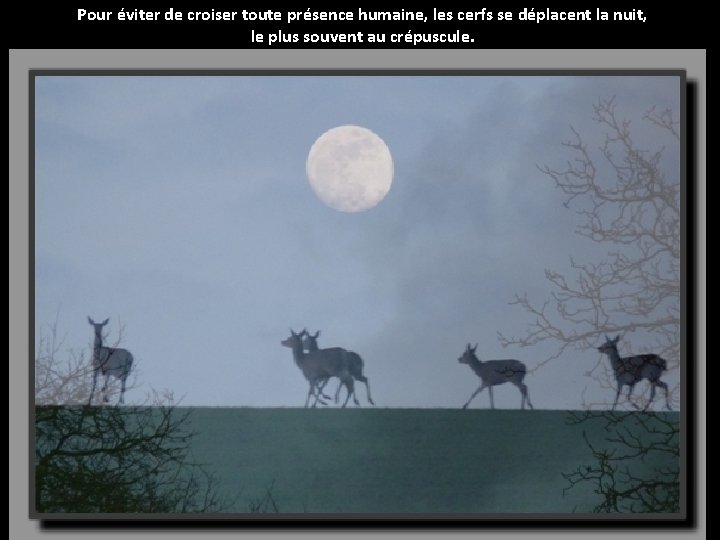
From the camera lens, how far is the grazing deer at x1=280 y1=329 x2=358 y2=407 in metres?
6.69

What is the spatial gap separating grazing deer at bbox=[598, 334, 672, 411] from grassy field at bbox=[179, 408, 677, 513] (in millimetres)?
304

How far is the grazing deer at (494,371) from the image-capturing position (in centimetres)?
673

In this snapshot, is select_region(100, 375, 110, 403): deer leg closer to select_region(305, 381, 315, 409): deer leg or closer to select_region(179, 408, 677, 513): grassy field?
select_region(179, 408, 677, 513): grassy field

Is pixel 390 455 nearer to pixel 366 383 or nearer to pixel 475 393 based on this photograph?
pixel 366 383

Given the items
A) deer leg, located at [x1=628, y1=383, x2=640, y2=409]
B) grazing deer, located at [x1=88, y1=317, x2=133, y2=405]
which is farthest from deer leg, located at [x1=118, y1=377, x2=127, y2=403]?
deer leg, located at [x1=628, y1=383, x2=640, y2=409]

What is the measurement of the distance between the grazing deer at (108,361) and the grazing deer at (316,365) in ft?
2.94

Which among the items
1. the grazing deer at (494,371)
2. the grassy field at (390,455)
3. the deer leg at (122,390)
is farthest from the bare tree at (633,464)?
the deer leg at (122,390)

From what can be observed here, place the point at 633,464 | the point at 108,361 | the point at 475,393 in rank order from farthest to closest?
the point at 633,464, the point at 475,393, the point at 108,361

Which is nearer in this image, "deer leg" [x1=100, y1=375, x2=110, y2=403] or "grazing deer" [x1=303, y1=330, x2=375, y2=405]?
"deer leg" [x1=100, y1=375, x2=110, y2=403]

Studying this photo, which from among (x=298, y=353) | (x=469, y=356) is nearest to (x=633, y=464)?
(x=469, y=356)

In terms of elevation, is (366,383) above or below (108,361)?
below

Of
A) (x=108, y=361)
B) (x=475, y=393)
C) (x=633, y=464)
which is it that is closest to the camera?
(x=108, y=361)

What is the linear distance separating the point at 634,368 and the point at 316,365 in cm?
181

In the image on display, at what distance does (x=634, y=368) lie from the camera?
22.1 ft
